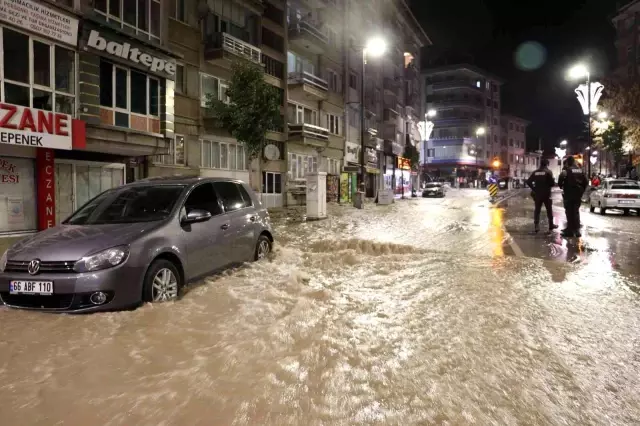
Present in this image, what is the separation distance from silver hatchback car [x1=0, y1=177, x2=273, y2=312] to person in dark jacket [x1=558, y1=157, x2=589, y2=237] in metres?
8.39

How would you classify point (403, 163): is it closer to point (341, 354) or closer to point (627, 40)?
point (627, 40)

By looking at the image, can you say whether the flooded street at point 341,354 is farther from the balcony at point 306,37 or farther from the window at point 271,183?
the balcony at point 306,37

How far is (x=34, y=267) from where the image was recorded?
4.66 m

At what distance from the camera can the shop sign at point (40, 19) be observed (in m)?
12.8

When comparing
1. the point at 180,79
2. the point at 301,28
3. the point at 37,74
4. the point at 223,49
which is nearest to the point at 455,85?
the point at 301,28

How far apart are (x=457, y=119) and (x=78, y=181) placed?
69418 mm

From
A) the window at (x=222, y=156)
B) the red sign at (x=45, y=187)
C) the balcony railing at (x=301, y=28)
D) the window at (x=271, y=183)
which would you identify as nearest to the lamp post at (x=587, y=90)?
the balcony railing at (x=301, y=28)

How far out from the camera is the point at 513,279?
22.0 feet

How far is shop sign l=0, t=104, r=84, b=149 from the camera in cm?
1245

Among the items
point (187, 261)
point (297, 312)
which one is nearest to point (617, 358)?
point (297, 312)

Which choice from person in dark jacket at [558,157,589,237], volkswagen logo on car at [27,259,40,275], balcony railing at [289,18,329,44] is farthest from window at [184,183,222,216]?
balcony railing at [289,18,329,44]

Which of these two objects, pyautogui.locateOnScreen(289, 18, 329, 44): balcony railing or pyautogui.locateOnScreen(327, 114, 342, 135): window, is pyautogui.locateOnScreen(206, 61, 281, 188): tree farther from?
pyautogui.locateOnScreen(327, 114, 342, 135): window

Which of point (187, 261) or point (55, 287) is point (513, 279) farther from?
point (55, 287)

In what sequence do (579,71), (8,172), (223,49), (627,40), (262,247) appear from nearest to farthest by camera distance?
1. (262,247)
2. (8,172)
3. (223,49)
4. (579,71)
5. (627,40)
